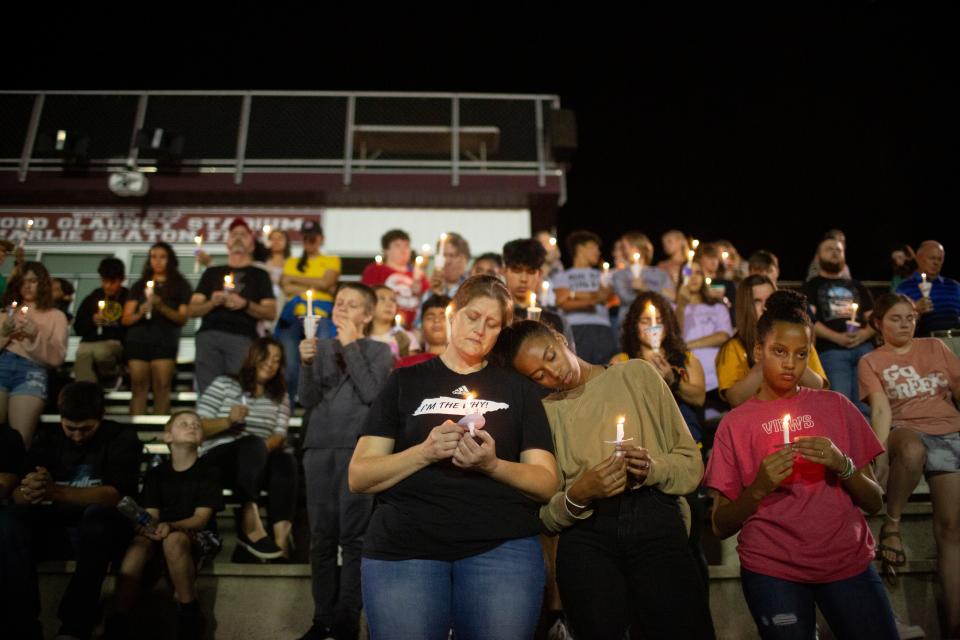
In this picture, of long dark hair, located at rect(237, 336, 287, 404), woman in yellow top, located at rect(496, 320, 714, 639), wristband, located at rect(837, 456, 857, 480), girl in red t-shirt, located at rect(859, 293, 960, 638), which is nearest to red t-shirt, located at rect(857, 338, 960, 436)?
girl in red t-shirt, located at rect(859, 293, 960, 638)

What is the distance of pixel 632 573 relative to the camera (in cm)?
278

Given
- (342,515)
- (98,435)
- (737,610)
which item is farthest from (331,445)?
(737,610)

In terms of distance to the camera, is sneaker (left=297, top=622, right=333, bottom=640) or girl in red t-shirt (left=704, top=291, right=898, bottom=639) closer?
girl in red t-shirt (left=704, top=291, right=898, bottom=639)

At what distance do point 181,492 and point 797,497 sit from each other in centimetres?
368

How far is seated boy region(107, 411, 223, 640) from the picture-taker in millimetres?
4359

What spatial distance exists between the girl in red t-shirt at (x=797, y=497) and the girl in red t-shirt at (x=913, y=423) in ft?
4.93

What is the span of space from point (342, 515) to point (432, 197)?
8707 millimetres

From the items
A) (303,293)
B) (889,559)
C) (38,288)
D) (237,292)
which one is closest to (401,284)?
(303,293)

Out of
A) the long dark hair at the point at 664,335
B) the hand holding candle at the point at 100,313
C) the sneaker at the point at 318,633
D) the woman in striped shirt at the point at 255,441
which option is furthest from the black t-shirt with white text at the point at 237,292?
the long dark hair at the point at 664,335

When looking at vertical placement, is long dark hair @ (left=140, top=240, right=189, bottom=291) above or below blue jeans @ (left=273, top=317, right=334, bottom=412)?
above

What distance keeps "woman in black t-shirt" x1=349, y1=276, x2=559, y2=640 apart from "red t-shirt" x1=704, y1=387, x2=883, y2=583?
0.95 meters

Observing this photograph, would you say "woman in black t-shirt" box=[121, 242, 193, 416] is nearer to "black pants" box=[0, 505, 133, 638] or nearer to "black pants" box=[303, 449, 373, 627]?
"black pants" box=[0, 505, 133, 638]

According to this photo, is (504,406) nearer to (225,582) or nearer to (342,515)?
(342,515)

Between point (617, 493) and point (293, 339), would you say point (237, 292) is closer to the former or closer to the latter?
point (293, 339)
